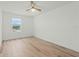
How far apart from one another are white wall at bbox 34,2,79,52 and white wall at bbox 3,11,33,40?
1.46 ft

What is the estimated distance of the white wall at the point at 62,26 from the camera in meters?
2.75

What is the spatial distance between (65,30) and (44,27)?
76 centimetres

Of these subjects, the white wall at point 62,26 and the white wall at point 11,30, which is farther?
the white wall at point 62,26

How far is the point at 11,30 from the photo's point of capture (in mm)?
1829

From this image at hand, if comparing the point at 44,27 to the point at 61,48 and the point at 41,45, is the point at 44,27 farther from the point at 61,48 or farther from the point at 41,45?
the point at 61,48

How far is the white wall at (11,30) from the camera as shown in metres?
1.84

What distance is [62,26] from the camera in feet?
10.5

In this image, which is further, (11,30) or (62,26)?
(62,26)

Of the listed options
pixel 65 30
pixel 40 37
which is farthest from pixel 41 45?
pixel 65 30

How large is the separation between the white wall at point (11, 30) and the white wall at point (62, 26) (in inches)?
17.6

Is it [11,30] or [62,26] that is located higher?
[11,30]

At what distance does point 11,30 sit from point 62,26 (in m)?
1.91

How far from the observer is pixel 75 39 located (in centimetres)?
284

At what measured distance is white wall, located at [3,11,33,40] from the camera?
1840 mm
